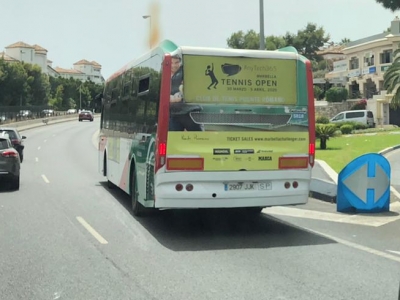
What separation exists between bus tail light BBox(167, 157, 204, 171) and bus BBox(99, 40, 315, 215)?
2 cm

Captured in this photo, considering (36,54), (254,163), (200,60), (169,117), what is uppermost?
(36,54)

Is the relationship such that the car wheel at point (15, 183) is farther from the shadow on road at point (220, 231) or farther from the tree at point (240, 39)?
the tree at point (240, 39)

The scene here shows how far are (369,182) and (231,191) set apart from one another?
12.3ft

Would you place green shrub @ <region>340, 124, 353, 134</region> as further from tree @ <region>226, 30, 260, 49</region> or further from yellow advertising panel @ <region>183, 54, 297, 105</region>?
tree @ <region>226, 30, 260, 49</region>

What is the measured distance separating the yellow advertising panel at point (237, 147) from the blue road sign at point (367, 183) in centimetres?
245

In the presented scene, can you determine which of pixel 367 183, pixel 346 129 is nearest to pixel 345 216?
pixel 367 183

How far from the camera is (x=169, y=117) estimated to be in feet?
30.9

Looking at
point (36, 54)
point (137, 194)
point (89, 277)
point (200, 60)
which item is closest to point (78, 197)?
point (137, 194)

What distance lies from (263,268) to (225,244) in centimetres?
172

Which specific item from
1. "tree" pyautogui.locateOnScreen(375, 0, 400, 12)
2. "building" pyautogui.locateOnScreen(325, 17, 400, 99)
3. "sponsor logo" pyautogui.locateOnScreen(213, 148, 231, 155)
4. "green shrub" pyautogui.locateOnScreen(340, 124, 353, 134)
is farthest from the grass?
"building" pyautogui.locateOnScreen(325, 17, 400, 99)

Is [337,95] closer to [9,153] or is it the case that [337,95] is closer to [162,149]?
[9,153]

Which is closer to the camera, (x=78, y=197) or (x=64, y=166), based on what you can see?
(x=78, y=197)

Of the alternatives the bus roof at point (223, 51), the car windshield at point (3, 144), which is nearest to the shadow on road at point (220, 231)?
the bus roof at point (223, 51)

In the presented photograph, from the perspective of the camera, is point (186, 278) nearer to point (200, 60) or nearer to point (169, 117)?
point (169, 117)
